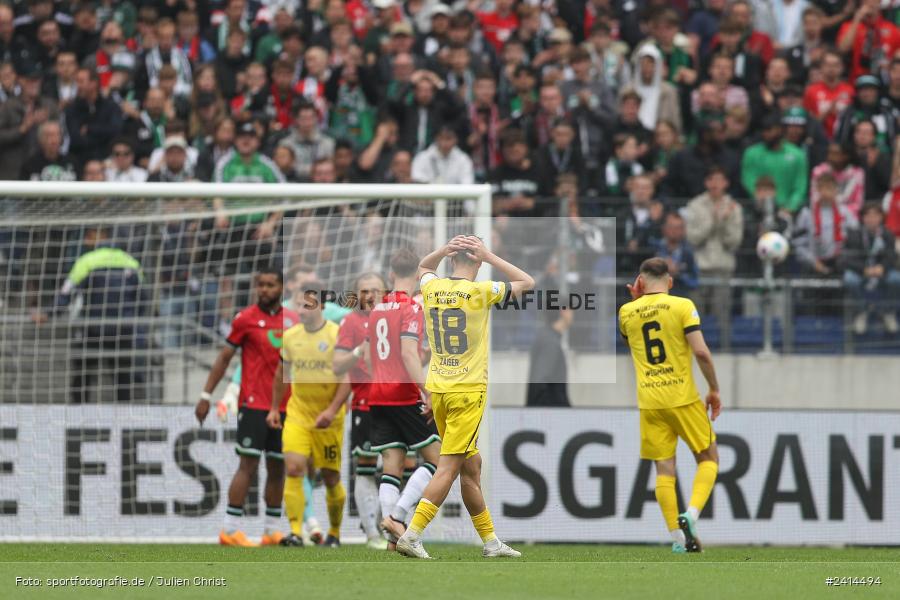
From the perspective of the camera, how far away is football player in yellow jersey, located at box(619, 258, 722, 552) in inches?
441

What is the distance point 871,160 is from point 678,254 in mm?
3048

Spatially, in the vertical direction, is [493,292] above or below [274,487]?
above

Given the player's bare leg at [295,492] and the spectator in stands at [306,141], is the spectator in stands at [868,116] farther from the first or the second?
the player's bare leg at [295,492]

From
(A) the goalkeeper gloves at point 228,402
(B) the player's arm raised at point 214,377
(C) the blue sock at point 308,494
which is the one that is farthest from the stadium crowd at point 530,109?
(C) the blue sock at point 308,494

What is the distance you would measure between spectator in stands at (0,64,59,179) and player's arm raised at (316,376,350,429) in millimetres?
6474

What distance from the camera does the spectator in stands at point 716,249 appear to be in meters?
14.9

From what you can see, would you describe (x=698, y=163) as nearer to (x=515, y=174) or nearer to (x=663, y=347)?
(x=515, y=174)

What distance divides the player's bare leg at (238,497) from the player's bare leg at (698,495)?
357 centimetres

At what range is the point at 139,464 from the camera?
13.8 metres

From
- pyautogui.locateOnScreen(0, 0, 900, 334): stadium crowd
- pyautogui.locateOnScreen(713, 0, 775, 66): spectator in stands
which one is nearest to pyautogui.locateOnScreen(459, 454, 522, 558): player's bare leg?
pyautogui.locateOnScreen(0, 0, 900, 334): stadium crowd

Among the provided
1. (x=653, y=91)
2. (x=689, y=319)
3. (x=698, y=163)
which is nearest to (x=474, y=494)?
(x=689, y=319)

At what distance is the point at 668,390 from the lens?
11.3 m

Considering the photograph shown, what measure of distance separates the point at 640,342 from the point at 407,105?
263 inches

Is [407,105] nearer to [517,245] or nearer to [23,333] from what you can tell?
[517,245]
